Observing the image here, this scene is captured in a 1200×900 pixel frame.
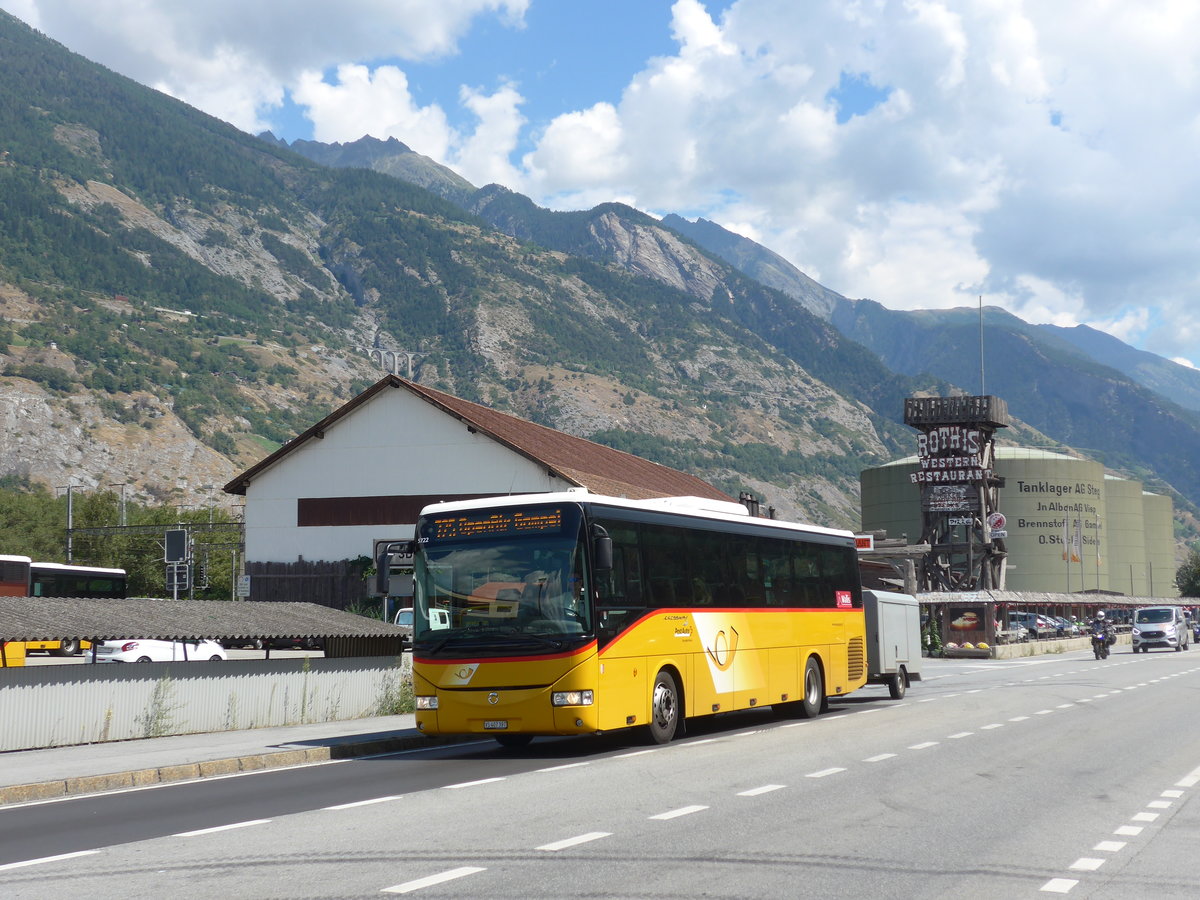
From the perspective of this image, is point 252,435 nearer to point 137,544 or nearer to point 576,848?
point 137,544

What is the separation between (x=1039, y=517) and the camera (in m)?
127

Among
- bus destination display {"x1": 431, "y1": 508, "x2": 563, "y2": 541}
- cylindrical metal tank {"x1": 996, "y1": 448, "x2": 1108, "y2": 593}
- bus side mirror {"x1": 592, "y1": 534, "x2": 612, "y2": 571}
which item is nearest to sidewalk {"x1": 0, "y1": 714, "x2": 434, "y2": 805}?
bus destination display {"x1": 431, "y1": 508, "x2": 563, "y2": 541}

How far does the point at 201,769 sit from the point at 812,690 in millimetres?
11122

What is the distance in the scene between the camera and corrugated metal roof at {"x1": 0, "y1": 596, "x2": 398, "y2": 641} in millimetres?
18250

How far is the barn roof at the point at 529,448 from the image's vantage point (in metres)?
49.1

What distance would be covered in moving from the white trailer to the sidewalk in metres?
9.89

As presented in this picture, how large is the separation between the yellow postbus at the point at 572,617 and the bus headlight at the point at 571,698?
0.01 metres

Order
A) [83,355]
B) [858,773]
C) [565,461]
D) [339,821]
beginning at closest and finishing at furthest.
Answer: [339,821] < [858,773] < [565,461] < [83,355]

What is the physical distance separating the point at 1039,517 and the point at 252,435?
339ft

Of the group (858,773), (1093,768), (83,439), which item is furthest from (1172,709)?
(83,439)

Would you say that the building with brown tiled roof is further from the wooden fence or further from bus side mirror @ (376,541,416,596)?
bus side mirror @ (376,541,416,596)

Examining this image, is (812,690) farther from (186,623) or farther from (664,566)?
(186,623)

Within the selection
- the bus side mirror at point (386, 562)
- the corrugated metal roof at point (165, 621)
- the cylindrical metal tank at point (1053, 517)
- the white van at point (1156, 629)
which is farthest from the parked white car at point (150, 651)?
the cylindrical metal tank at point (1053, 517)

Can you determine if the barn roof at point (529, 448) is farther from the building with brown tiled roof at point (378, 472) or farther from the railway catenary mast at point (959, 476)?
the railway catenary mast at point (959, 476)
